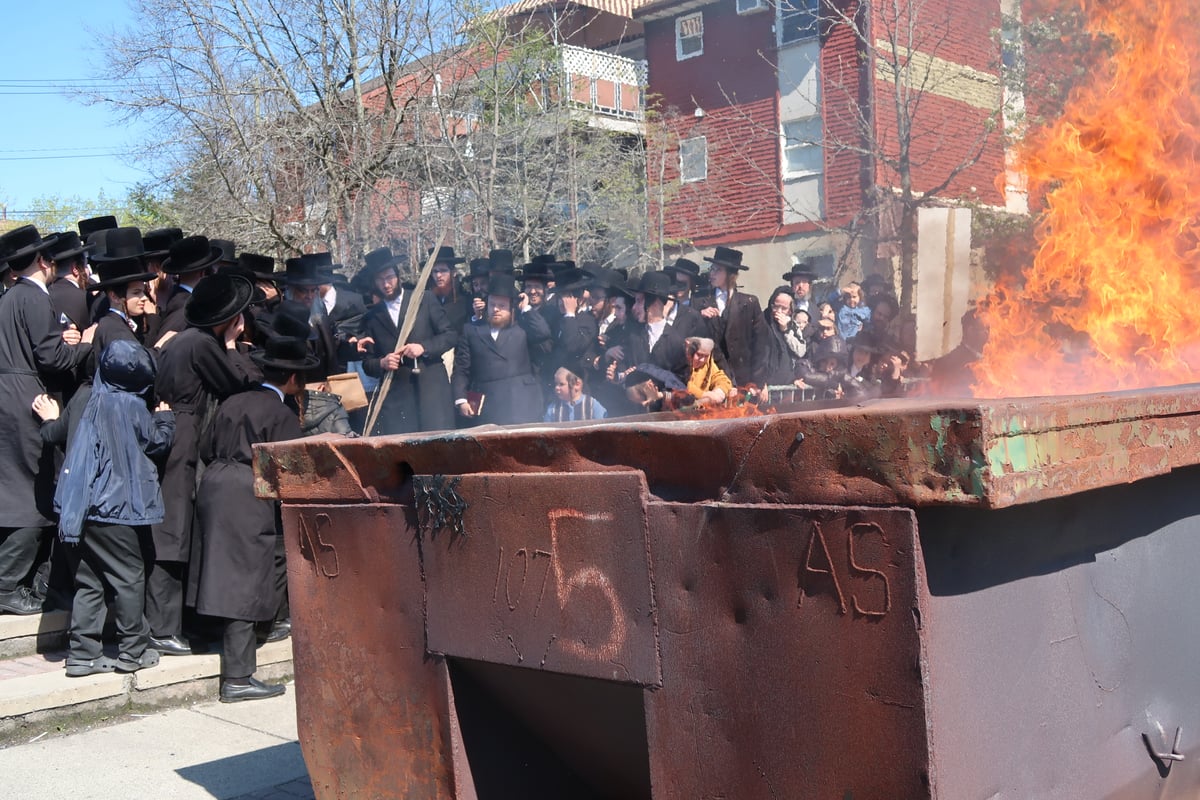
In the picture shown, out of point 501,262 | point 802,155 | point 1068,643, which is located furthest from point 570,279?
point 802,155

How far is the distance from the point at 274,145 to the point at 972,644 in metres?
13.9

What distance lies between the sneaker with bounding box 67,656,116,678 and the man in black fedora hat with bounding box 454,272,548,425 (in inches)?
162

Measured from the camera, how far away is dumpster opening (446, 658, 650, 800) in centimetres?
295

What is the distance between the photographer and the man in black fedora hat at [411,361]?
953 centimetres

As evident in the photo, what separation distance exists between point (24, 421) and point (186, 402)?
4.31 feet

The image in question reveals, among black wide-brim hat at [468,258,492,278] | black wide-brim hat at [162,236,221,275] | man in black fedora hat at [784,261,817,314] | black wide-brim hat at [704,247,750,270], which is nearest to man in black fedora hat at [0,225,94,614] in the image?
black wide-brim hat at [162,236,221,275]

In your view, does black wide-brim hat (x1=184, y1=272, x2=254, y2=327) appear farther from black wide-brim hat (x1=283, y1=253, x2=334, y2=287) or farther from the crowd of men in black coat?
black wide-brim hat (x1=283, y1=253, x2=334, y2=287)

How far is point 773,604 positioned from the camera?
2391 millimetres

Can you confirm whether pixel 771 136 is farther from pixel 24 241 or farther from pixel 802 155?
pixel 24 241

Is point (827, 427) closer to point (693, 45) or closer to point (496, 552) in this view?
point (496, 552)

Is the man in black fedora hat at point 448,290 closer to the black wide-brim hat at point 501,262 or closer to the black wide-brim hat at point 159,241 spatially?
the black wide-brim hat at point 501,262

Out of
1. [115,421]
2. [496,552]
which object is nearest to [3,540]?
[115,421]

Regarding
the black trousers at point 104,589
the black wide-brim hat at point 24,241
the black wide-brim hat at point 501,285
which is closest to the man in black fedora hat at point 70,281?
the black wide-brim hat at point 24,241

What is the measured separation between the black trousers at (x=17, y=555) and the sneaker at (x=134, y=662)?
4.21ft
